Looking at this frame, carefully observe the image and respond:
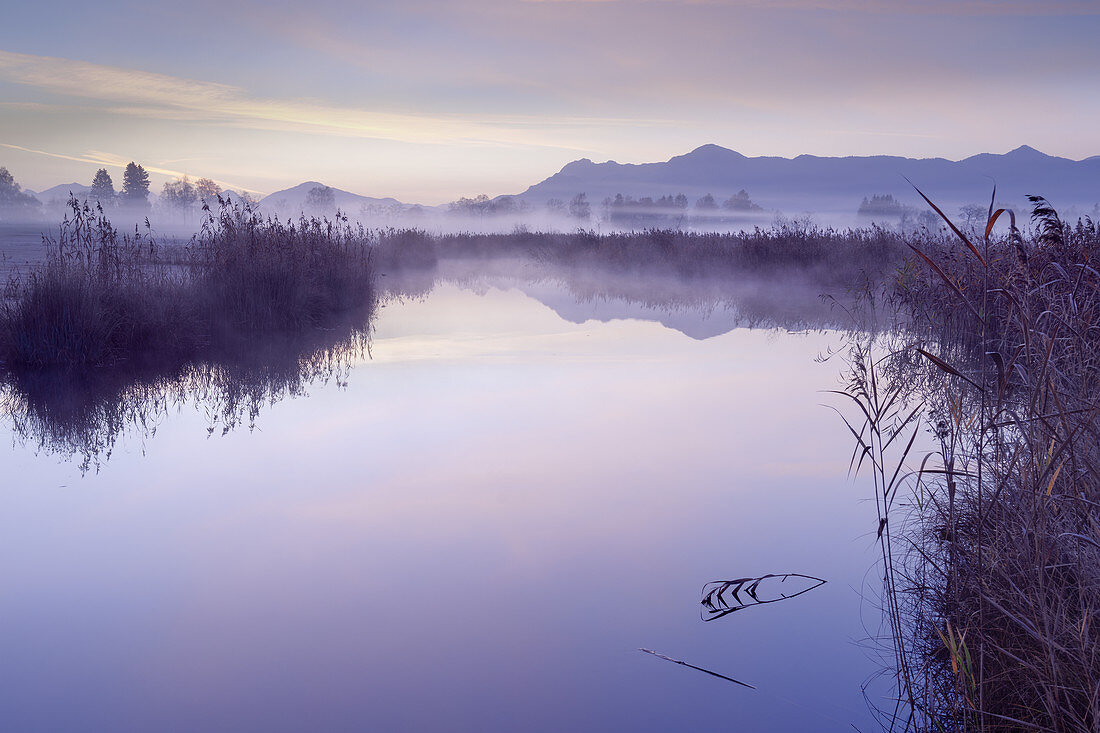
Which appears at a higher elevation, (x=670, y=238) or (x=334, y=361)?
(x=670, y=238)

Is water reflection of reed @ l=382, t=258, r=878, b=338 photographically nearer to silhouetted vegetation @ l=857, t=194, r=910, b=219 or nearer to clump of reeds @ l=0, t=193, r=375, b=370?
clump of reeds @ l=0, t=193, r=375, b=370

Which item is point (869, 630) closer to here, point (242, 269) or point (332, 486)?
point (332, 486)

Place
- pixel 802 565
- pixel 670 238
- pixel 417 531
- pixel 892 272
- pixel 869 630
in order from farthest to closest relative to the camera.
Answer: pixel 670 238 → pixel 892 272 → pixel 417 531 → pixel 802 565 → pixel 869 630

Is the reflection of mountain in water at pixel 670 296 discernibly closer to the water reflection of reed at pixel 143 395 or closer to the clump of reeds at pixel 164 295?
the clump of reeds at pixel 164 295

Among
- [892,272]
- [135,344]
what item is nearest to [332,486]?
[135,344]

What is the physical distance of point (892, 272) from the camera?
48.2 ft

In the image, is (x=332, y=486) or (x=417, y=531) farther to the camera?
(x=332, y=486)

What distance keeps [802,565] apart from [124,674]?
285 centimetres

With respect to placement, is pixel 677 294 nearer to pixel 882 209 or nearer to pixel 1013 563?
pixel 1013 563

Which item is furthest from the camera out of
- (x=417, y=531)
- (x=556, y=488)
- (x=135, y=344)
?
(x=135, y=344)

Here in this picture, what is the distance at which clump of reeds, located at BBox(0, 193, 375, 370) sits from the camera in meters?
7.56

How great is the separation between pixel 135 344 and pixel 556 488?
612 cm

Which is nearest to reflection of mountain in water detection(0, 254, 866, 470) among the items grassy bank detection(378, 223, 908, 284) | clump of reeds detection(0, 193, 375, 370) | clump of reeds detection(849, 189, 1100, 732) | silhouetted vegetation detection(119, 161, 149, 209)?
clump of reeds detection(0, 193, 375, 370)

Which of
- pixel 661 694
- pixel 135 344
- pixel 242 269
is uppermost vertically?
pixel 242 269
